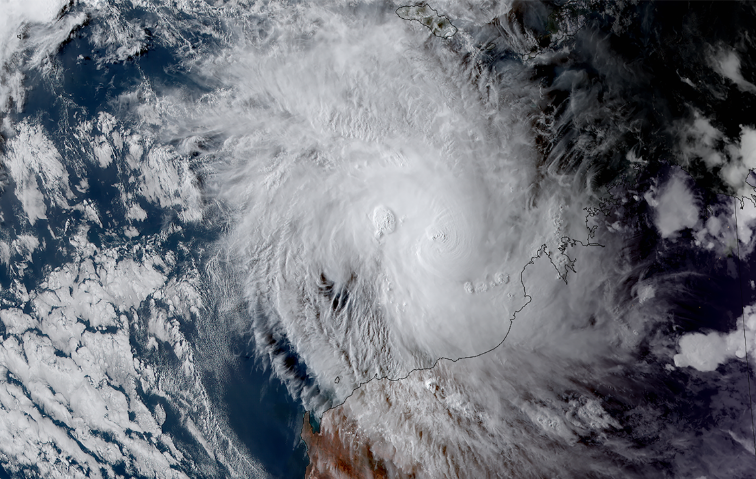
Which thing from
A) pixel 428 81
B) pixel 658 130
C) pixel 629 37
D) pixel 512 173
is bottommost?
pixel 512 173

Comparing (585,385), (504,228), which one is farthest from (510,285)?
(585,385)

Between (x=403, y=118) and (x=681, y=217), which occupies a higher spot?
(x=403, y=118)

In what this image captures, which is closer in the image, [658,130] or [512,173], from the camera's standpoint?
[658,130]

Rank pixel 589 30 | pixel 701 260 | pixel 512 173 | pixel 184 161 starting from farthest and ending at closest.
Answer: pixel 184 161
pixel 512 173
pixel 589 30
pixel 701 260

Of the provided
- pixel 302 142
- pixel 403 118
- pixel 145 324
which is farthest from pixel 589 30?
pixel 145 324

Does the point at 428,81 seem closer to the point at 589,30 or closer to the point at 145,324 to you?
the point at 589,30

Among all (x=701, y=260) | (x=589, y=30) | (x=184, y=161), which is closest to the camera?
(x=701, y=260)
